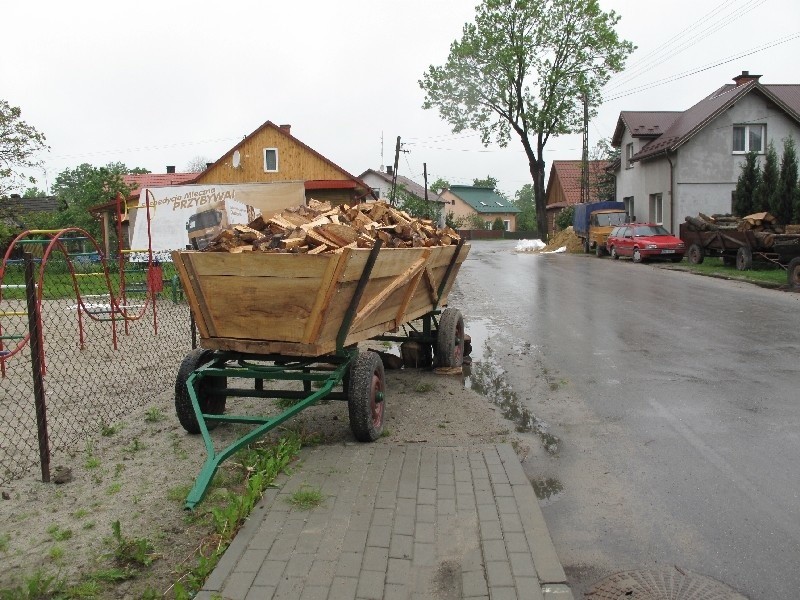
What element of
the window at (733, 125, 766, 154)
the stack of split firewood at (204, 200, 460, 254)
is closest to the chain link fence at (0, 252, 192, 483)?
the stack of split firewood at (204, 200, 460, 254)

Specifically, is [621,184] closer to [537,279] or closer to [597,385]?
[537,279]

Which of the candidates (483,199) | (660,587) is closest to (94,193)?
(660,587)

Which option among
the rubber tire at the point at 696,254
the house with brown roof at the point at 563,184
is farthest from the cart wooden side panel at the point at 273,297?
the house with brown roof at the point at 563,184

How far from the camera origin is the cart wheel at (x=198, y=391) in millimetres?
5496

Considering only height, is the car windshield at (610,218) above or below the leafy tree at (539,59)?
below

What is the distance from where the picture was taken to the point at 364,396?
5.21 metres

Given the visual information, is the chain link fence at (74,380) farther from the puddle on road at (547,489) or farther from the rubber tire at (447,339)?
the puddle on road at (547,489)

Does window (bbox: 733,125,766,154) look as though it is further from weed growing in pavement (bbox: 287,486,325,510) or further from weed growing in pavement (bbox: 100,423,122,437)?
weed growing in pavement (bbox: 287,486,325,510)

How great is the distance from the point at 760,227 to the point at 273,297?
769 inches

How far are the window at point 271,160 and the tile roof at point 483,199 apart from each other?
215 feet

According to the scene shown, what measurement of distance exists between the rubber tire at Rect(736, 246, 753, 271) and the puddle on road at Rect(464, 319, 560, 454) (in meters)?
12.9

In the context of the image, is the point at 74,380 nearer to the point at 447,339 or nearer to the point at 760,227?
the point at 447,339

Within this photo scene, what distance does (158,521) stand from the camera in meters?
4.00

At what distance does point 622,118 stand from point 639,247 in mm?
13424
